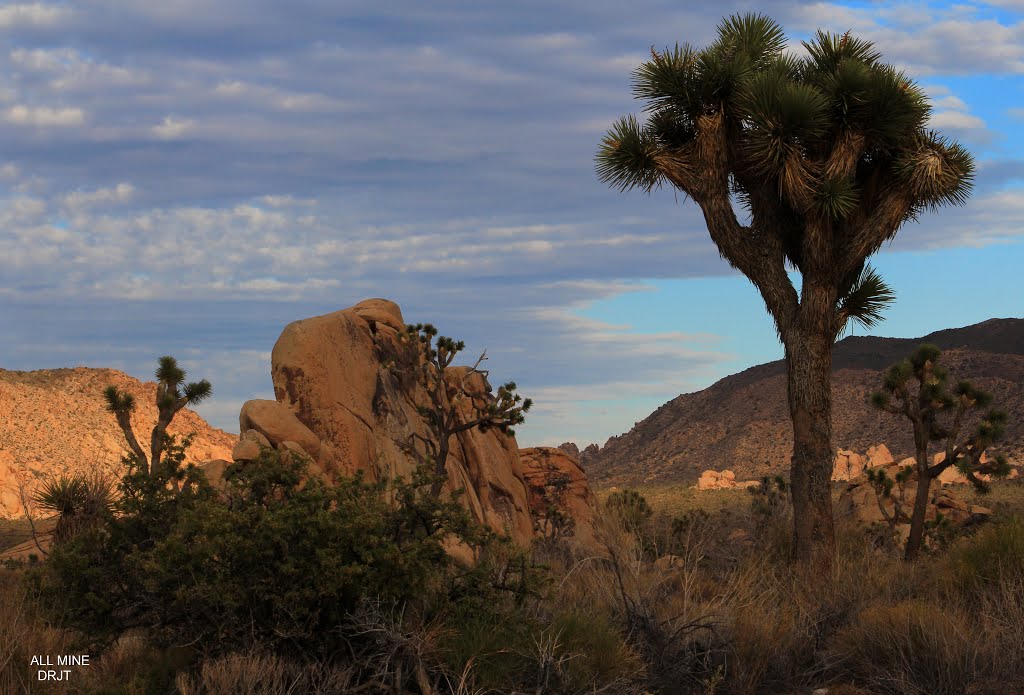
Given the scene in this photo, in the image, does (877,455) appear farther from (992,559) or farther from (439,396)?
(992,559)

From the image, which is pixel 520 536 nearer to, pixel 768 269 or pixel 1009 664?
pixel 768 269

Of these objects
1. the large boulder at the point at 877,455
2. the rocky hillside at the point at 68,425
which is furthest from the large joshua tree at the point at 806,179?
the large boulder at the point at 877,455

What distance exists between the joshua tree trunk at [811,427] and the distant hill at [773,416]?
1748 inches

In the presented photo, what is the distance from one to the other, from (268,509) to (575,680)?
8.77 ft

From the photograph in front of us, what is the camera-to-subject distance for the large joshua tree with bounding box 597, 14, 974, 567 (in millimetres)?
16172

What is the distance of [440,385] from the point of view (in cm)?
1978

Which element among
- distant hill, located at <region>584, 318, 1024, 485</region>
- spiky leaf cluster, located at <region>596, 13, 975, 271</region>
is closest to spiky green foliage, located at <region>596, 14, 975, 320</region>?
spiky leaf cluster, located at <region>596, 13, 975, 271</region>

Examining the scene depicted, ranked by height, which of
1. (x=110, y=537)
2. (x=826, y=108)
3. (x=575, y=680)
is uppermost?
(x=826, y=108)

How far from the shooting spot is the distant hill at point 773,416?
6475cm

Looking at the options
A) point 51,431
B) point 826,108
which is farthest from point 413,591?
point 51,431

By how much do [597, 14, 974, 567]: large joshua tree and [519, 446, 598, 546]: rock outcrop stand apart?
9.58 metres

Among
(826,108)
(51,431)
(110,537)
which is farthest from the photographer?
(51,431)

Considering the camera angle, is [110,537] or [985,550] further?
[985,550]

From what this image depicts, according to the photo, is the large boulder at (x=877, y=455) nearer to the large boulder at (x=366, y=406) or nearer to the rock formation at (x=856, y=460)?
the rock formation at (x=856, y=460)
